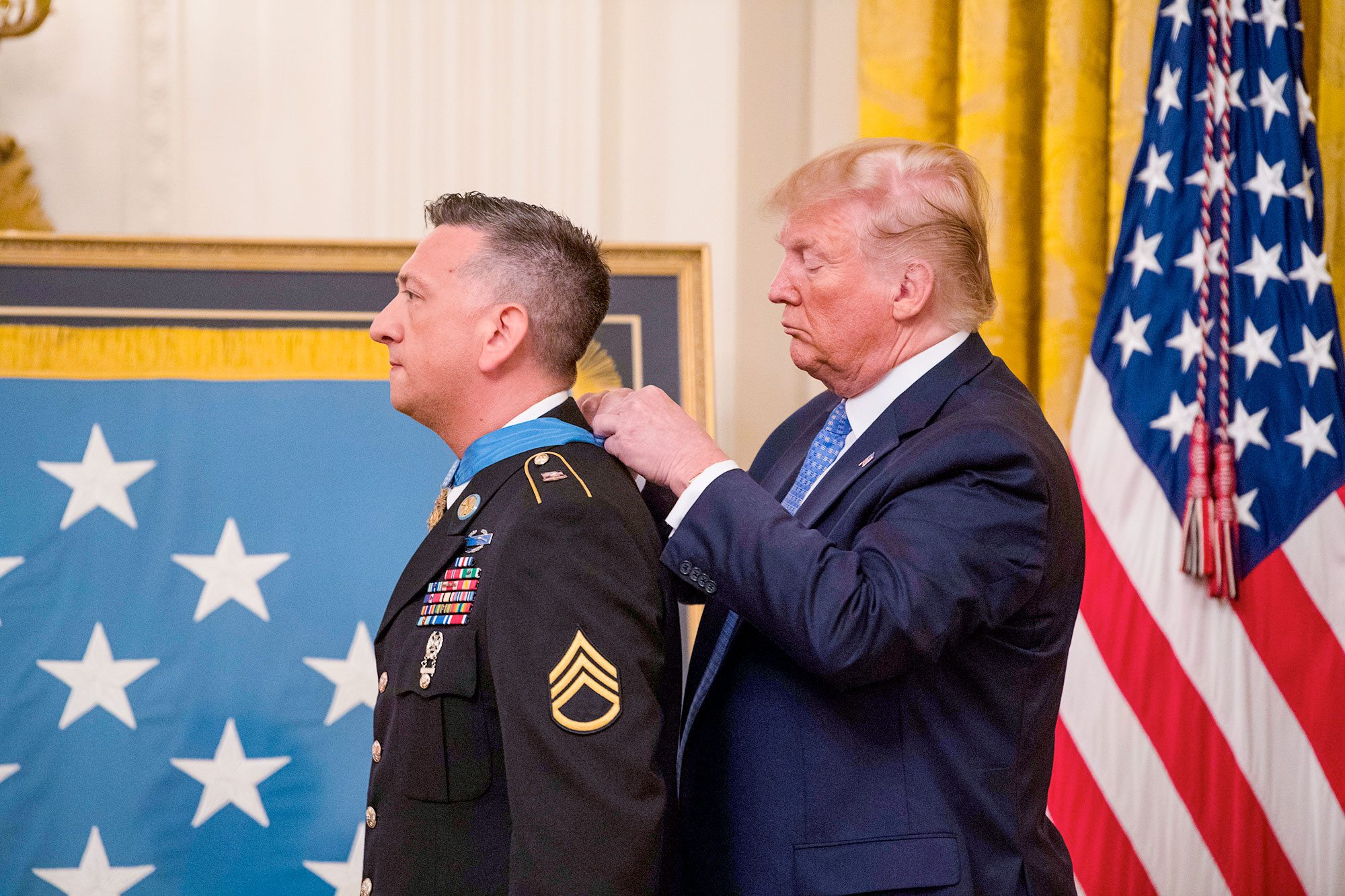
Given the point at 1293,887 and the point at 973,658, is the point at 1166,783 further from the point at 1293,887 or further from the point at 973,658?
the point at 973,658

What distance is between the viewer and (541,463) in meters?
1.48

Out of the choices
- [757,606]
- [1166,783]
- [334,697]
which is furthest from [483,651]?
[1166,783]

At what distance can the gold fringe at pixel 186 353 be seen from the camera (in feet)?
8.36

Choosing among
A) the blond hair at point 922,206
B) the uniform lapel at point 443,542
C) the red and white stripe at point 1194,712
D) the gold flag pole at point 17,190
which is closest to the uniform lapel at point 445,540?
the uniform lapel at point 443,542

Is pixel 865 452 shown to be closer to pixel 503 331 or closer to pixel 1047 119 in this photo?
pixel 503 331


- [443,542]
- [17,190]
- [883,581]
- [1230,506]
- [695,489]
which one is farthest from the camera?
[17,190]

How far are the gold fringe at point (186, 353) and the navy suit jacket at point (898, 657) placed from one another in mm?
1418

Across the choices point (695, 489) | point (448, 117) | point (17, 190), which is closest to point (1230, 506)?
point (695, 489)

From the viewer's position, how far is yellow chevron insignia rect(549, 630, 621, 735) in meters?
1.29

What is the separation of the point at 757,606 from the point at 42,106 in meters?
2.41

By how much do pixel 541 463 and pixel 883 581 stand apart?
1.48ft

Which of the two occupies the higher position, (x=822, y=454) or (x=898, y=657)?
(x=822, y=454)

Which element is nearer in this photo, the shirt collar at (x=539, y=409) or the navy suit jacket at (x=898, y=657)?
the navy suit jacket at (x=898, y=657)

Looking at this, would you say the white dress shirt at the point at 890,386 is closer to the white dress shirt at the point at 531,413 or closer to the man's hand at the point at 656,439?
the man's hand at the point at 656,439
